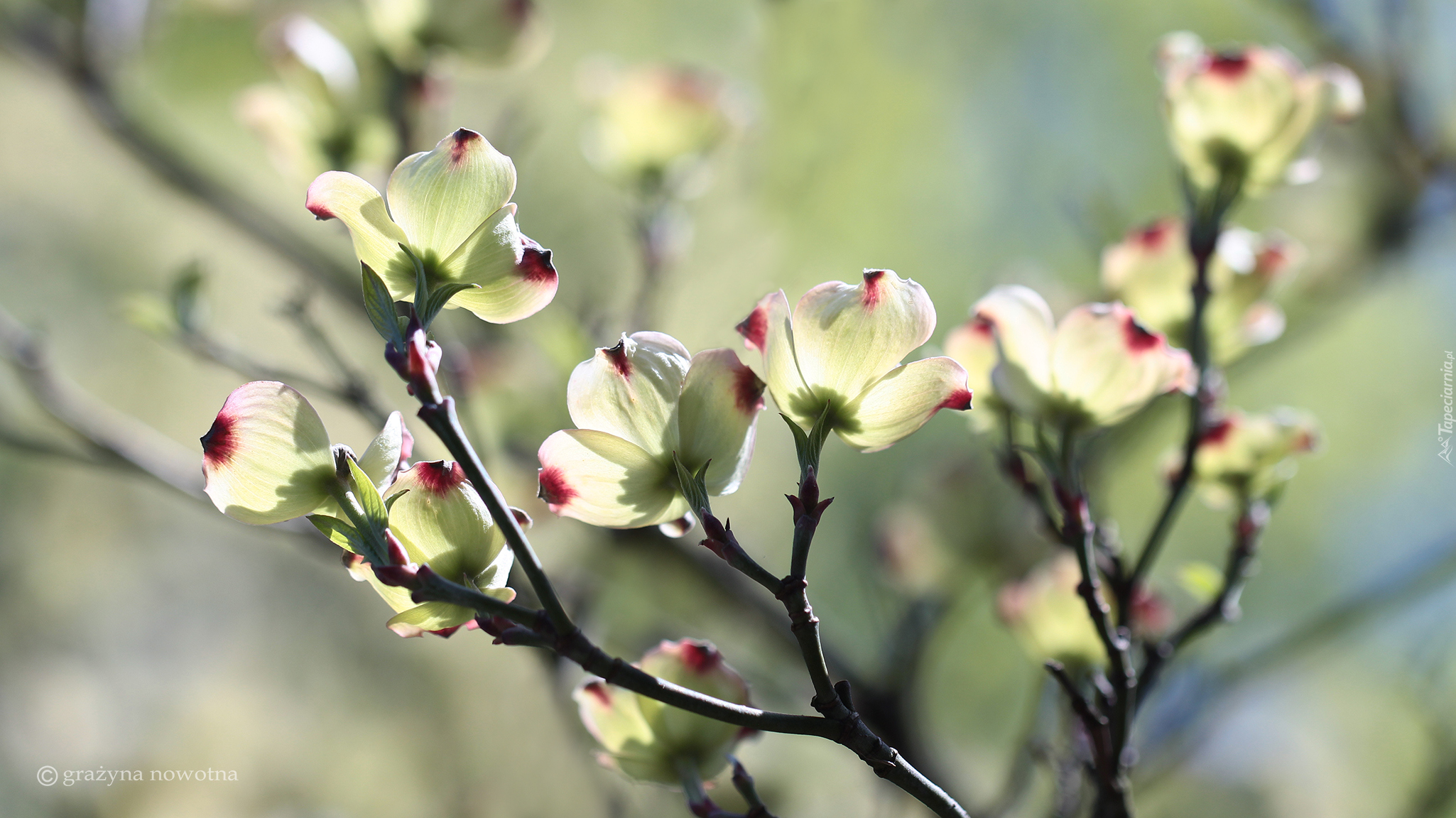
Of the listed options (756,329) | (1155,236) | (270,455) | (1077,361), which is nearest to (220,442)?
(270,455)

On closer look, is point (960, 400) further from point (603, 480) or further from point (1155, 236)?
point (1155, 236)

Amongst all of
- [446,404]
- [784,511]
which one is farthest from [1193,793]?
[446,404]

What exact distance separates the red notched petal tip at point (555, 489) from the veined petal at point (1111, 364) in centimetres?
15

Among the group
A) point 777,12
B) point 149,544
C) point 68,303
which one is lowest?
point 149,544

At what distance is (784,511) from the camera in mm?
1015

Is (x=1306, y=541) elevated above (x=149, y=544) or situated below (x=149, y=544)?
above

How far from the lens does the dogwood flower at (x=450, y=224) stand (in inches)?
7.5

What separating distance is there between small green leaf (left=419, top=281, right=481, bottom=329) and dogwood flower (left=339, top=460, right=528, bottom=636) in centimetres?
3

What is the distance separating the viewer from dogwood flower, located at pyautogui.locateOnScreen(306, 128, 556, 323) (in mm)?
191

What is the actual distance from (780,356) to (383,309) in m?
0.08

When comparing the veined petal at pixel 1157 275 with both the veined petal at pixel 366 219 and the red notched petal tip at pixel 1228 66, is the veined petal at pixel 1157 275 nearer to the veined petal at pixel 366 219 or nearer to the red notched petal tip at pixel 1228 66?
the red notched petal tip at pixel 1228 66

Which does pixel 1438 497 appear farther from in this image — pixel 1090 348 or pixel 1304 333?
pixel 1090 348

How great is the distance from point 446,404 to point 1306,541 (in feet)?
3.61

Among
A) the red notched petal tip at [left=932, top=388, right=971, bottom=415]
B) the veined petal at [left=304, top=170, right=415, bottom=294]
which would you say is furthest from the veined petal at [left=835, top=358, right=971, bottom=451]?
the veined petal at [left=304, top=170, right=415, bottom=294]
